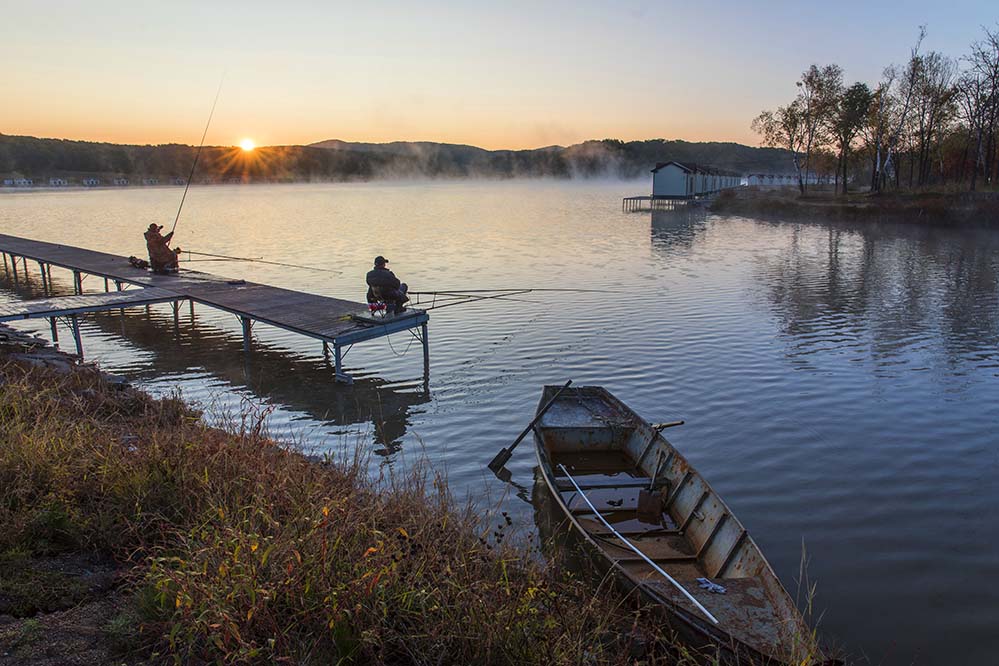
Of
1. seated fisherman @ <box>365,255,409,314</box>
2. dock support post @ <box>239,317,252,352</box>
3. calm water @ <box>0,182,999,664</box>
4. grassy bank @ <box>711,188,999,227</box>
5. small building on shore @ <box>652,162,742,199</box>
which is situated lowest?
calm water @ <box>0,182,999,664</box>

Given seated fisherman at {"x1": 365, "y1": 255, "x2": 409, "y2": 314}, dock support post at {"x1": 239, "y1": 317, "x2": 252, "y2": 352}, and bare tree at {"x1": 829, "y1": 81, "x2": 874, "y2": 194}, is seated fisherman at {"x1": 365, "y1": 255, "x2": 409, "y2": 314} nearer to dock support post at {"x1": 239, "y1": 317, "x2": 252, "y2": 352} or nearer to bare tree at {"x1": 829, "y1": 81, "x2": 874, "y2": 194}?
dock support post at {"x1": 239, "y1": 317, "x2": 252, "y2": 352}

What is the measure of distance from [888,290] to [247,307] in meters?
24.9

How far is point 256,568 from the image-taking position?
4914 mm

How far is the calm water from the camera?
A: 351 inches

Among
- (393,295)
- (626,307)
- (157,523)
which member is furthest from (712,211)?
(157,523)

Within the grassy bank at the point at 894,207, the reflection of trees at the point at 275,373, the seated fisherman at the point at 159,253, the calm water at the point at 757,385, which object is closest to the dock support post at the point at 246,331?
the reflection of trees at the point at 275,373

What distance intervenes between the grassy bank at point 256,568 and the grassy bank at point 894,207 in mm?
52556

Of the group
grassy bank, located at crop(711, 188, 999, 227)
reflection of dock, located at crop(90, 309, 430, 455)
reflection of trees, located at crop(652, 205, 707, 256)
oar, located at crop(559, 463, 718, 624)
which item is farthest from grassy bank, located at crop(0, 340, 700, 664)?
grassy bank, located at crop(711, 188, 999, 227)

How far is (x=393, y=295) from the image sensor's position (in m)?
17.0

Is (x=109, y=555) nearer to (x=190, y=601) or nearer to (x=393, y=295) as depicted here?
(x=190, y=601)

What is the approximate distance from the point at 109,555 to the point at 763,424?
11.6 metres

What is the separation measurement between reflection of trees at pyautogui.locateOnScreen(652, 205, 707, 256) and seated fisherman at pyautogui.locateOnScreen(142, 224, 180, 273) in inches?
1057

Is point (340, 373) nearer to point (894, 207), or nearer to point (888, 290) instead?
point (888, 290)

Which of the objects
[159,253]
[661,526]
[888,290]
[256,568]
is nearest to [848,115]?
[888,290]
